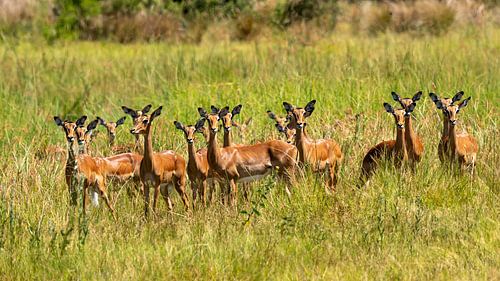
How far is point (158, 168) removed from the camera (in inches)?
330

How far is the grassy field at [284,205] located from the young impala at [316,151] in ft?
0.51

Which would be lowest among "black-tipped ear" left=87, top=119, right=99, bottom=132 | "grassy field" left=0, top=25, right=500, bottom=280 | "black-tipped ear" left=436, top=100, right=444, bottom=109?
"grassy field" left=0, top=25, right=500, bottom=280

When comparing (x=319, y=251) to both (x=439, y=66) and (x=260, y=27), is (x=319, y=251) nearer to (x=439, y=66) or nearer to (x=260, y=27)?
(x=439, y=66)

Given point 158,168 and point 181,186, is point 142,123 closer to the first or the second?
point 158,168

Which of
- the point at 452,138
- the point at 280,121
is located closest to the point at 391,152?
the point at 452,138

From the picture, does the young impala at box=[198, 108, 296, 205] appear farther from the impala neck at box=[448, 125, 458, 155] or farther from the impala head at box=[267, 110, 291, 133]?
the impala neck at box=[448, 125, 458, 155]

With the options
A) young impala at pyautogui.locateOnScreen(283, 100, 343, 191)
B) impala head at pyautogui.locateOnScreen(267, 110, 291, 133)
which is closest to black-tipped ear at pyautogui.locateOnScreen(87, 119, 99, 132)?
young impala at pyautogui.locateOnScreen(283, 100, 343, 191)

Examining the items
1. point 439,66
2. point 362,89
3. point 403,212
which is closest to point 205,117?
point 403,212

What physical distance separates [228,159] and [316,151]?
0.75 meters

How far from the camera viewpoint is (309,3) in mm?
23406

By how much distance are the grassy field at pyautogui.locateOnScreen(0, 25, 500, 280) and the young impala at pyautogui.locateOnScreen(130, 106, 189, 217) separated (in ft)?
0.54

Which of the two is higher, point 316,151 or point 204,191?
point 316,151

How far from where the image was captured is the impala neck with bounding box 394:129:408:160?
28.2ft

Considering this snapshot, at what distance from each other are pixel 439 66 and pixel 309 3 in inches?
414
